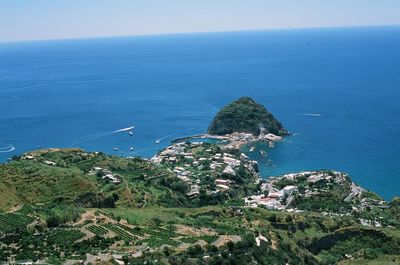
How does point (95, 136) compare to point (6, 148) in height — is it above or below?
above

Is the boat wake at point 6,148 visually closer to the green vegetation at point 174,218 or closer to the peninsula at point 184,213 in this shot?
the green vegetation at point 174,218

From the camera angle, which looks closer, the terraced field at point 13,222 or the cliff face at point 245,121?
the terraced field at point 13,222

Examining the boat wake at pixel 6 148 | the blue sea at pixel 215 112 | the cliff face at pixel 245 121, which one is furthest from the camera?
the cliff face at pixel 245 121

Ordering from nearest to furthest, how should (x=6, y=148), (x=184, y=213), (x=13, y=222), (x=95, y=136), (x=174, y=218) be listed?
1. (x=13, y=222)
2. (x=174, y=218)
3. (x=184, y=213)
4. (x=6, y=148)
5. (x=95, y=136)

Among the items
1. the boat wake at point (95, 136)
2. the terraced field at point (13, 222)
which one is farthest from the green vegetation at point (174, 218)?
the boat wake at point (95, 136)

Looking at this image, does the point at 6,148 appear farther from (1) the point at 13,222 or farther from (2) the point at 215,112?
(1) the point at 13,222

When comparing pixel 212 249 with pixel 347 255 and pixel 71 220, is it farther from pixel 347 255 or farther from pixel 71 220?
pixel 347 255

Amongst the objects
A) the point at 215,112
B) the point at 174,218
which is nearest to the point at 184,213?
the point at 174,218

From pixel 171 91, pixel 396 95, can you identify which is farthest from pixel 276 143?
pixel 171 91
